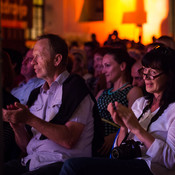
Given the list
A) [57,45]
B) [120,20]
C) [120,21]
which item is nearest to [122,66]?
[57,45]

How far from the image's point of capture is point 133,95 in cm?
285

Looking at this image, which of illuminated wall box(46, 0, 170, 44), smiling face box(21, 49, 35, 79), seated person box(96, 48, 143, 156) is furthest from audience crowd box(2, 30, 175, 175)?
illuminated wall box(46, 0, 170, 44)

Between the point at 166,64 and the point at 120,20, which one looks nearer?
the point at 166,64

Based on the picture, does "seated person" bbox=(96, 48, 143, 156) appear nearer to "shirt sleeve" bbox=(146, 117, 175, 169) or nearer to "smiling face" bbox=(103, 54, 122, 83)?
"smiling face" bbox=(103, 54, 122, 83)

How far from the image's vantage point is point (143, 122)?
6.81 feet

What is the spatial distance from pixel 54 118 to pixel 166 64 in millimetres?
655

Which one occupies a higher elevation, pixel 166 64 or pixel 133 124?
→ pixel 166 64

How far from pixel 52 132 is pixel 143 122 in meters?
0.48

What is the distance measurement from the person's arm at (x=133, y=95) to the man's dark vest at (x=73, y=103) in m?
0.70

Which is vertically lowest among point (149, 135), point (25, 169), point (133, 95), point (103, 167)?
point (25, 169)

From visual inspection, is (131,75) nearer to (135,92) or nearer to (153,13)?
(135,92)

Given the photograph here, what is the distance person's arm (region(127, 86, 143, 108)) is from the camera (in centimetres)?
282

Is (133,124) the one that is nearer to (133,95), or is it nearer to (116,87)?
(133,95)

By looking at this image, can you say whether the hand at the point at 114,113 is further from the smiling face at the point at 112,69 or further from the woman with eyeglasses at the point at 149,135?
the smiling face at the point at 112,69
